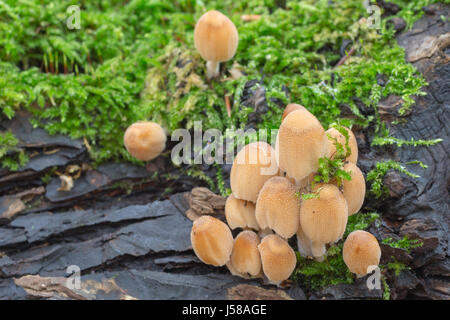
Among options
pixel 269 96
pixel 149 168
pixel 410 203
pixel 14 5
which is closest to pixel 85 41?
pixel 14 5

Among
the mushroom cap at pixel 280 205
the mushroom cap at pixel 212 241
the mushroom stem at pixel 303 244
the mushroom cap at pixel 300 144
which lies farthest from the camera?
the mushroom stem at pixel 303 244

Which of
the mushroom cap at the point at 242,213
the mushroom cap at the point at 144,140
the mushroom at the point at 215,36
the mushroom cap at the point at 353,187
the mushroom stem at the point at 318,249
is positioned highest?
the mushroom at the point at 215,36

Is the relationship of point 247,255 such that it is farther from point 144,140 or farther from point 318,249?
point 144,140

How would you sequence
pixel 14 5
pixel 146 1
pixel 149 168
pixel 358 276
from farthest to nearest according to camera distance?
1. pixel 146 1
2. pixel 14 5
3. pixel 149 168
4. pixel 358 276

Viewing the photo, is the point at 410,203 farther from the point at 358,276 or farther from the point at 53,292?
the point at 53,292

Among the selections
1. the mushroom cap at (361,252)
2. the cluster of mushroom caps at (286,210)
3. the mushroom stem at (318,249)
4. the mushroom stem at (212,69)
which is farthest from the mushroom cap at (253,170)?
the mushroom stem at (212,69)

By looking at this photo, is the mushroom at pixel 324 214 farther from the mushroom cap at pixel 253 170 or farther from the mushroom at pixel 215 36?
the mushroom at pixel 215 36
